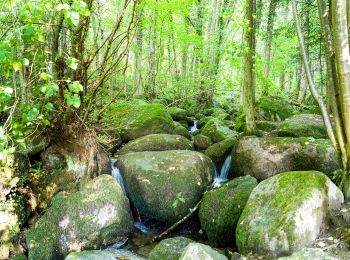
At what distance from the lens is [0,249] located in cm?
507

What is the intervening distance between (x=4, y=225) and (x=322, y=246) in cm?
486

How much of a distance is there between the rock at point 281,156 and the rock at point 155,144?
186 cm

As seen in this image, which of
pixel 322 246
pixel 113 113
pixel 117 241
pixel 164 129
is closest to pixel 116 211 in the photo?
A: pixel 117 241

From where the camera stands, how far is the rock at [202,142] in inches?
368

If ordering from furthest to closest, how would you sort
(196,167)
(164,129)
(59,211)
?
(164,129) < (196,167) < (59,211)

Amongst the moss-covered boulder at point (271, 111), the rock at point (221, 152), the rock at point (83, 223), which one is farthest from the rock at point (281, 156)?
the moss-covered boulder at point (271, 111)

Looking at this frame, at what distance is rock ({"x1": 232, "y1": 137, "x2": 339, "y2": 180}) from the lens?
252 inches

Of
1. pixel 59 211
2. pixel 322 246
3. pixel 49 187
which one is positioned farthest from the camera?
pixel 49 187

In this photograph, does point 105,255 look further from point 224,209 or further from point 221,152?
point 221,152

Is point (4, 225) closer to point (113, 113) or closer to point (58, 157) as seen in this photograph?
point (58, 157)

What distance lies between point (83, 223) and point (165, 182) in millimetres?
1823

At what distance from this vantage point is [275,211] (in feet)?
14.0

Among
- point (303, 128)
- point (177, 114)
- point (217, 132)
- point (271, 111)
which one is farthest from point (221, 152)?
point (177, 114)

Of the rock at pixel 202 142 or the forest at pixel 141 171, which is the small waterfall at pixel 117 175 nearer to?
the forest at pixel 141 171
